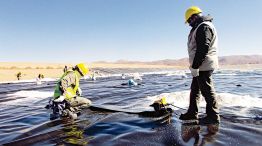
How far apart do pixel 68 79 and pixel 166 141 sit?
423 cm

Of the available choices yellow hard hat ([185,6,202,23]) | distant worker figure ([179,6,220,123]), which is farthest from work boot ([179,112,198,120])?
yellow hard hat ([185,6,202,23])

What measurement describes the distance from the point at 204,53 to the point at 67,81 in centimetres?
426

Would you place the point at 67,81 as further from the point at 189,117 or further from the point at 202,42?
the point at 202,42

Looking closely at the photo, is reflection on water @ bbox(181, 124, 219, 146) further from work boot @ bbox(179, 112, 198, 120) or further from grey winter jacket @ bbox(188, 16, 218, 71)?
grey winter jacket @ bbox(188, 16, 218, 71)

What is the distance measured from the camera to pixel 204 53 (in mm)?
6199


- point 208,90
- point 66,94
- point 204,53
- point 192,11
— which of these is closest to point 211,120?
point 208,90

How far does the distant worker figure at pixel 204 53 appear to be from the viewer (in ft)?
20.3

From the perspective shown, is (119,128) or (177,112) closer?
(119,128)

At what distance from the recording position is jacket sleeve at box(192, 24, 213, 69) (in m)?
6.14

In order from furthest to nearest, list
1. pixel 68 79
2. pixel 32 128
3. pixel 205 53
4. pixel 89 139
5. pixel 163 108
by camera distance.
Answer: pixel 68 79 < pixel 163 108 < pixel 32 128 < pixel 205 53 < pixel 89 139

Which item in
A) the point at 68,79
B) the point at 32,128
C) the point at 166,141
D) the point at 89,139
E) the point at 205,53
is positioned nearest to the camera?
the point at 166,141

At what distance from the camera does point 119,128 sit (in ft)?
21.5

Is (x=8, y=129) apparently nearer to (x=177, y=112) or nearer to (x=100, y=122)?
(x=100, y=122)

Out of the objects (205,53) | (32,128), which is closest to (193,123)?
(205,53)
